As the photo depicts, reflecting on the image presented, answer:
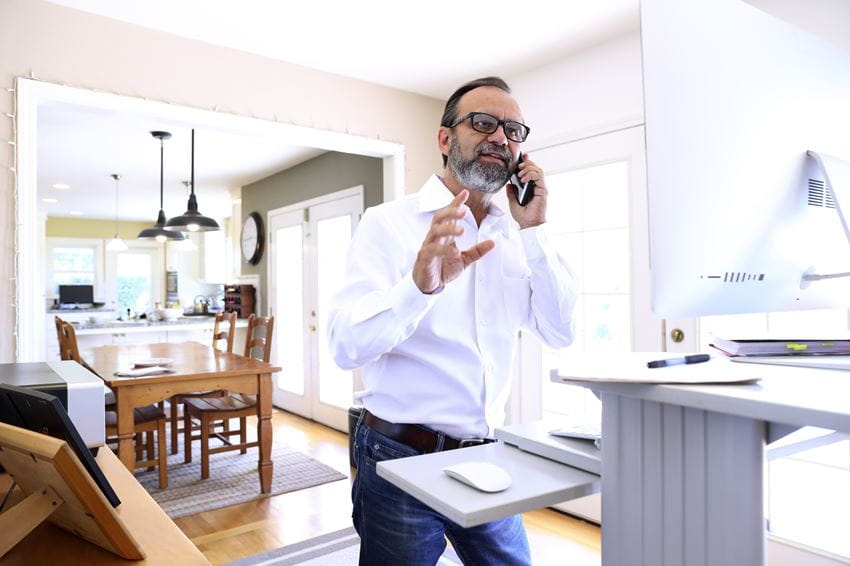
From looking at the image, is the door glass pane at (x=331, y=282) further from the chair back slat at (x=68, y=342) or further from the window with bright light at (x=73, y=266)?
the window with bright light at (x=73, y=266)

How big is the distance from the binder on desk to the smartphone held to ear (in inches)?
19.2

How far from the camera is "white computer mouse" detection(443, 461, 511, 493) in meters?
0.65

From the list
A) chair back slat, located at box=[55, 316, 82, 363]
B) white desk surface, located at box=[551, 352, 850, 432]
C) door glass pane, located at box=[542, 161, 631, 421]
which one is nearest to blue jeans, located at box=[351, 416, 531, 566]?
white desk surface, located at box=[551, 352, 850, 432]

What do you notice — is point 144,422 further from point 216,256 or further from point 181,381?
point 216,256

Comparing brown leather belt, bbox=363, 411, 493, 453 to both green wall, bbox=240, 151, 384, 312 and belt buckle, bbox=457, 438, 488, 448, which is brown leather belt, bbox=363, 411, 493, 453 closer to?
belt buckle, bbox=457, 438, 488, 448

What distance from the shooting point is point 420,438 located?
1.19m

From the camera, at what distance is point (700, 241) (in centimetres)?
63

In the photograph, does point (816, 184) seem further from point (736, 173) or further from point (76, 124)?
point (76, 124)

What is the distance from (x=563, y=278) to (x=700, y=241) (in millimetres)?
609

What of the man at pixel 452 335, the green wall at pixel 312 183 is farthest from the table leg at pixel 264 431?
the man at pixel 452 335

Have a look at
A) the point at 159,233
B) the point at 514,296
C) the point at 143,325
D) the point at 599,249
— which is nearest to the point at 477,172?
the point at 514,296

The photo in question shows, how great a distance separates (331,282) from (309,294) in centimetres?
40

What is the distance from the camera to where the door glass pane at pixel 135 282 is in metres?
10.7

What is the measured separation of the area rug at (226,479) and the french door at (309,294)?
798 mm
